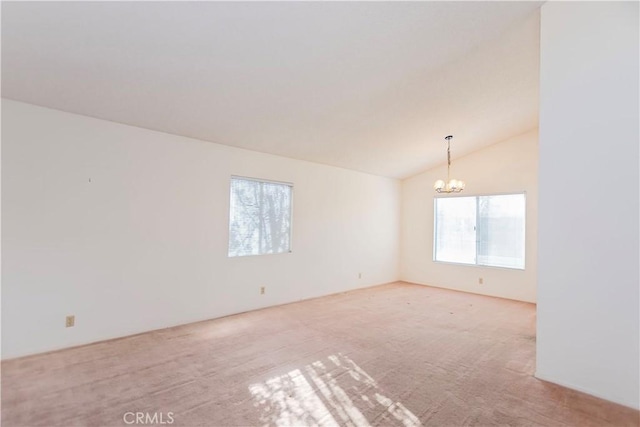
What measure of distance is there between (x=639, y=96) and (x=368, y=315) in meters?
3.67

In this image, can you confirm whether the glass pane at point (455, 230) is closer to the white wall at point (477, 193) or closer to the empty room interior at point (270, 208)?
the white wall at point (477, 193)

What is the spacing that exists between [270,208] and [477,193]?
13.7ft

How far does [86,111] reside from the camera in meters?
3.29

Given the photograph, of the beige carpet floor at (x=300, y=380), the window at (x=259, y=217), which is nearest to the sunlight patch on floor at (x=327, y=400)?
the beige carpet floor at (x=300, y=380)

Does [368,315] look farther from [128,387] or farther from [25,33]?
[25,33]

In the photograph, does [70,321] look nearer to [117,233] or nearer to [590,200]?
[117,233]

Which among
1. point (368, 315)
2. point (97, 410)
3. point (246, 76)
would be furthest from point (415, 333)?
point (246, 76)

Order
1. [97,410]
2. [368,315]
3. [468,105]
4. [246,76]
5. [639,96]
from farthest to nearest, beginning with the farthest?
1. [368,315]
2. [468,105]
3. [246,76]
4. [639,96]
5. [97,410]

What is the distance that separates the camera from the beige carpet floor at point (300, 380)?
7.11 feet

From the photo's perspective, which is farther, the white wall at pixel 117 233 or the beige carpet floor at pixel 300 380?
the white wall at pixel 117 233

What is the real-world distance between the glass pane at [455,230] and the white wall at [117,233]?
3313mm

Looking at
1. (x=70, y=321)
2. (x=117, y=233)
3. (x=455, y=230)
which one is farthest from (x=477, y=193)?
(x=70, y=321)

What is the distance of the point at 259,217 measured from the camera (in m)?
4.96

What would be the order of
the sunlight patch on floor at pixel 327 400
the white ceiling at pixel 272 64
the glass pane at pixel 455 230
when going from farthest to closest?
1. the glass pane at pixel 455 230
2. the white ceiling at pixel 272 64
3. the sunlight patch on floor at pixel 327 400
